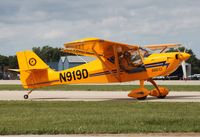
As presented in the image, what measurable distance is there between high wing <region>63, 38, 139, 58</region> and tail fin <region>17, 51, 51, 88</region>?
85.8 inches

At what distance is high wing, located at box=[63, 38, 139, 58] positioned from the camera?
2152 centimetres

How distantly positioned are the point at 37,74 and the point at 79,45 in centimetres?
436

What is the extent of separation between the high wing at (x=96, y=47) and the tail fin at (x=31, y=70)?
2178 millimetres

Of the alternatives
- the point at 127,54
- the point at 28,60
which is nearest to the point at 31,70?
the point at 28,60

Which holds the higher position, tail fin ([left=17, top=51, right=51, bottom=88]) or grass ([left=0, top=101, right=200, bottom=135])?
tail fin ([left=17, top=51, right=51, bottom=88])

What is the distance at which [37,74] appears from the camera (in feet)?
82.8

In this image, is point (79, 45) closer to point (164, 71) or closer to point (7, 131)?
point (164, 71)

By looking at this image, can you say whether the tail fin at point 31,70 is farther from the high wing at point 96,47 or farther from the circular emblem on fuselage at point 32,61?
the high wing at point 96,47

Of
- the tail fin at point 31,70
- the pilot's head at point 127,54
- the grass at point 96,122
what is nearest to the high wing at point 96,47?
the pilot's head at point 127,54

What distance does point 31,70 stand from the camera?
2503 centimetres

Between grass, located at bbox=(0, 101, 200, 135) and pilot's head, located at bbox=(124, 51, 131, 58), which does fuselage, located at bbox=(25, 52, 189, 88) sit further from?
grass, located at bbox=(0, 101, 200, 135)

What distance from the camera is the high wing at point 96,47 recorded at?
70.6 feet

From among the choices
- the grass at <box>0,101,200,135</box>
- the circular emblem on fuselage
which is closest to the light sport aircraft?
the circular emblem on fuselage

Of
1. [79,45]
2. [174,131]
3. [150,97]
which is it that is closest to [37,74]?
[79,45]
